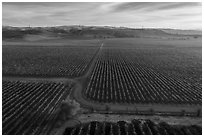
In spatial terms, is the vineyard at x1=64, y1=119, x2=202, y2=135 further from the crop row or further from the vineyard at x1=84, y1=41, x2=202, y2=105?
the crop row

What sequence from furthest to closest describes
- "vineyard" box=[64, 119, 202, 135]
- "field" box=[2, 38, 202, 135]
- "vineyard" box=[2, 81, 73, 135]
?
"field" box=[2, 38, 202, 135]
"vineyard" box=[2, 81, 73, 135]
"vineyard" box=[64, 119, 202, 135]

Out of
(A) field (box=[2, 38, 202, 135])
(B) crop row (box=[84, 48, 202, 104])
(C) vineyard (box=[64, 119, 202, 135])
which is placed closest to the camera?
(C) vineyard (box=[64, 119, 202, 135])

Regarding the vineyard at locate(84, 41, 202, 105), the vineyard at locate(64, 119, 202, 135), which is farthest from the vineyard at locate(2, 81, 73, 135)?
the vineyard at locate(84, 41, 202, 105)

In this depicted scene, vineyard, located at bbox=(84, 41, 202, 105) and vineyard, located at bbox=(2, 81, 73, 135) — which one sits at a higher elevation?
vineyard, located at bbox=(84, 41, 202, 105)

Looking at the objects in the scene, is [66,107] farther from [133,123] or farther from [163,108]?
[163,108]

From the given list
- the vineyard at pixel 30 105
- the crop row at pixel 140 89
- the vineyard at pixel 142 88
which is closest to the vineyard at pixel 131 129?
the vineyard at pixel 30 105

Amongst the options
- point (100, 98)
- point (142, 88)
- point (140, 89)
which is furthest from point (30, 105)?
point (142, 88)

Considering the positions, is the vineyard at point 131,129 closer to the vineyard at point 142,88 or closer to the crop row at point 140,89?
the vineyard at point 142,88

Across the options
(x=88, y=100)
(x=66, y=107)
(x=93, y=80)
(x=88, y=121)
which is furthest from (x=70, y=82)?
(x=88, y=121)
